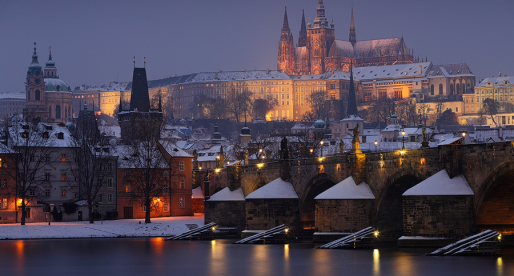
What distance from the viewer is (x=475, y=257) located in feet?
147

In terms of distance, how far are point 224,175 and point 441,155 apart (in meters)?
43.8

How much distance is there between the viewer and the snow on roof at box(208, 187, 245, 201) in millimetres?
76812

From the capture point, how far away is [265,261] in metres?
50.8

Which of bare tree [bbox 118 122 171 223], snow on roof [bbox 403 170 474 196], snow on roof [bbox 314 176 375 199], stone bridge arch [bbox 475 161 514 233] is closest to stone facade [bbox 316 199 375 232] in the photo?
snow on roof [bbox 314 176 375 199]

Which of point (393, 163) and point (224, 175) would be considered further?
point (224, 175)

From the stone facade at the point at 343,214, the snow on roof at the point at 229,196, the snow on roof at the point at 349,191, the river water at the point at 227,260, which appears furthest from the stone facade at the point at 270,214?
the snow on roof at the point at 229,196

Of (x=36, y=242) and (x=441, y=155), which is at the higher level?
(x=441, y=155)

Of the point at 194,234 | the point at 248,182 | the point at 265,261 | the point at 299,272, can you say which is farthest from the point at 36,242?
the point at 299,272

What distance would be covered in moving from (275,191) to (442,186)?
22.2m

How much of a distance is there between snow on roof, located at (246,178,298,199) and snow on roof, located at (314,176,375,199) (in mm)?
9049

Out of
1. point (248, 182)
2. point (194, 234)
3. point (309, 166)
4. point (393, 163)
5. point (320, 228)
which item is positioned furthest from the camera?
point (248, 182)

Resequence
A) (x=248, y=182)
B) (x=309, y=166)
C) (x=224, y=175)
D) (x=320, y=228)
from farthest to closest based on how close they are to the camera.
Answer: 1. (x=224, y=175)
2. (x=248, y=182)
3. (x=309, y=166)
4. (x=320, y=228)

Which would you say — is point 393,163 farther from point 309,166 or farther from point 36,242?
point 36,242

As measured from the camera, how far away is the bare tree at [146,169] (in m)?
85.2
